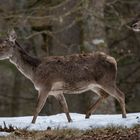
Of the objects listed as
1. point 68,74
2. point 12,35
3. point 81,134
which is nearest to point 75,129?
point 81,134

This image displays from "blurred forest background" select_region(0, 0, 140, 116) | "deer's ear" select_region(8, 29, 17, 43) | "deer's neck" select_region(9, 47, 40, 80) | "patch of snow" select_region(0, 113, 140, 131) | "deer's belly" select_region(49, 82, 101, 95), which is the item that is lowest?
"blurred forest background" select_region(0, 0, 140, 116)

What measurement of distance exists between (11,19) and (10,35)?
19.8ft

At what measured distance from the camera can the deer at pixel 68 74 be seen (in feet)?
42.2

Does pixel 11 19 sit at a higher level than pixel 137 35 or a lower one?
higher

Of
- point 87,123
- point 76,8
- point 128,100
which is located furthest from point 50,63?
point 128,100

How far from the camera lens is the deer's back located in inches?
508

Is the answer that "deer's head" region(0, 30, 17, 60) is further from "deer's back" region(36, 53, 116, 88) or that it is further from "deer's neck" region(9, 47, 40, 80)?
"deer's back" region(36, 53, 116, 88)

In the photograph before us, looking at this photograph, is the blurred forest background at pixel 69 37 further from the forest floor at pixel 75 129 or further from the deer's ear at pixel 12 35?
the forest floor at pixel 75 129

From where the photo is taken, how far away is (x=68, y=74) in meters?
12.9

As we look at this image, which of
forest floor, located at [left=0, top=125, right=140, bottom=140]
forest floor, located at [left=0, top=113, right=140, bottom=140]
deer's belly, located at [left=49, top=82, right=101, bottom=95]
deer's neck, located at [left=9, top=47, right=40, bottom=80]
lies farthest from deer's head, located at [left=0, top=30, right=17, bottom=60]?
forest floor, located at [left=0, top=125, right=140, bottom=140]

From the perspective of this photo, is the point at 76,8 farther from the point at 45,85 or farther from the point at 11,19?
the point at 45,85

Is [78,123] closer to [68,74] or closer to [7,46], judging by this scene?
[68,74]

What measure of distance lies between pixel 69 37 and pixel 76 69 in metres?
8.45

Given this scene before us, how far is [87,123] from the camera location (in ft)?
38.9
